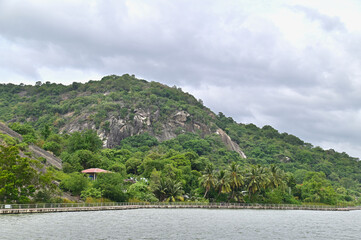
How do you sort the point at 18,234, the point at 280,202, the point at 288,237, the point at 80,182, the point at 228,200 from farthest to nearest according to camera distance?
the point at 280,202
the point at 228,200
the point at 80,182
the point at 288,237
the point at 18,234

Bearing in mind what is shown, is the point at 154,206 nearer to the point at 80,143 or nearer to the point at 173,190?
the point at 173,190

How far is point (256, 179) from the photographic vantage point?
11394 cm

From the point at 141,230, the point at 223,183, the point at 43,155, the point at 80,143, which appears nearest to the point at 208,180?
the point at 223,183

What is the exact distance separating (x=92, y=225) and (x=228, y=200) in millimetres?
64694

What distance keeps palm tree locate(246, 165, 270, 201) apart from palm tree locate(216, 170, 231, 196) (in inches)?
273

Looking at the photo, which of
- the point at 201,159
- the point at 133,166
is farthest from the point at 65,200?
the point at 201,159

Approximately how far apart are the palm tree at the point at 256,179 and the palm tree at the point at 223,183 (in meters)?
6.94

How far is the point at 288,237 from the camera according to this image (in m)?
52.8

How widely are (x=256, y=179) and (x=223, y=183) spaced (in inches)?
401

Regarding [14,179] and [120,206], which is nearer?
[14,179]

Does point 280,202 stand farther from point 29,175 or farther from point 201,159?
point 29,175

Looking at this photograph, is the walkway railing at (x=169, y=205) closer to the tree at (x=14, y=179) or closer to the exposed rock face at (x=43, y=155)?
the tree at (x=14, y=179)

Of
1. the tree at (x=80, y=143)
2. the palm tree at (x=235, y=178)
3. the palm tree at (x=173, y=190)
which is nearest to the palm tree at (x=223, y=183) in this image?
the palm tree at (x=235, y=178)

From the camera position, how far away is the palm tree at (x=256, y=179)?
371ft
